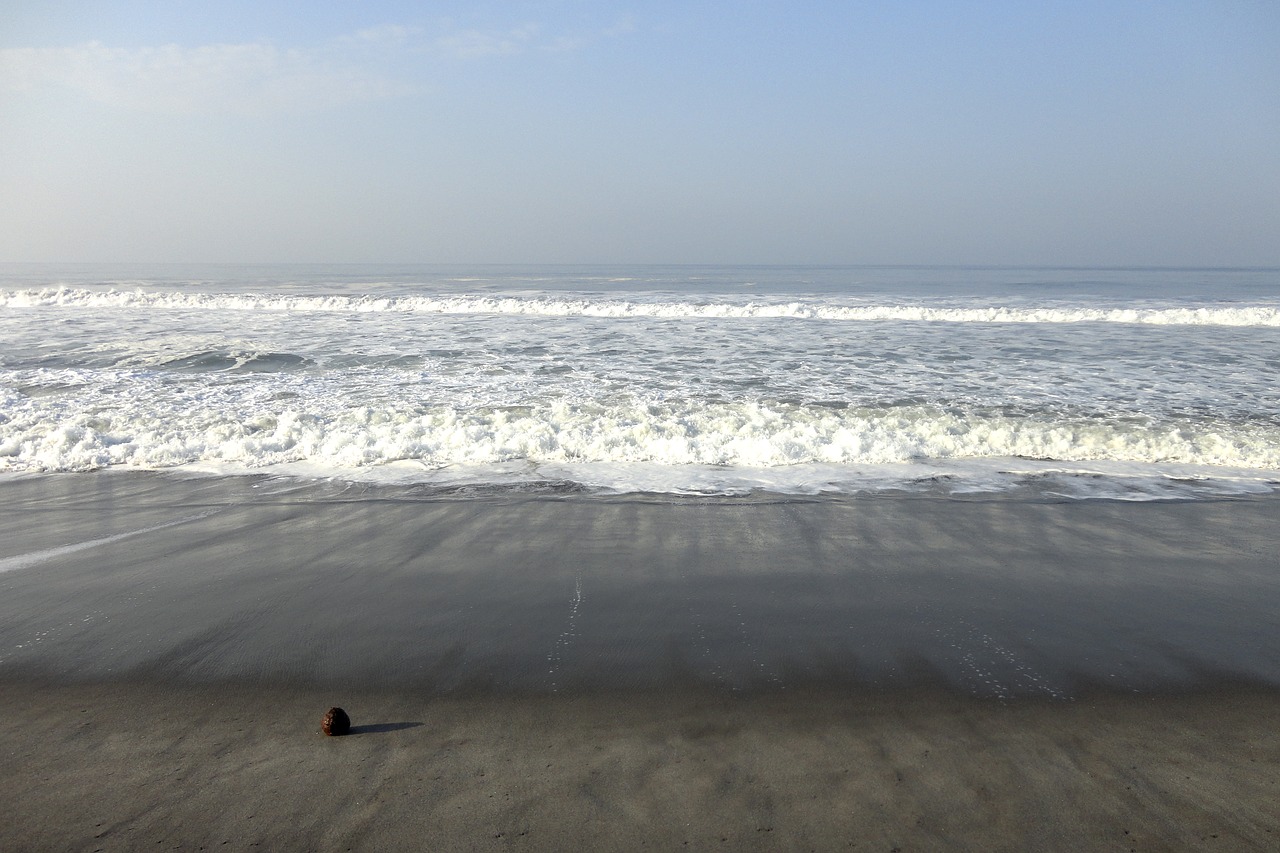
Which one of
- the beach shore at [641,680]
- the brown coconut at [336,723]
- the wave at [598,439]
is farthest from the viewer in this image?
the wave at [598,439]

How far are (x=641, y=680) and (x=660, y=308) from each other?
1031 inches

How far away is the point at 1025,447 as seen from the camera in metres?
8.83

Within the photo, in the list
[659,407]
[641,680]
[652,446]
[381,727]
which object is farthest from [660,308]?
[381,727]

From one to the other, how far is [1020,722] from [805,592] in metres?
1.65

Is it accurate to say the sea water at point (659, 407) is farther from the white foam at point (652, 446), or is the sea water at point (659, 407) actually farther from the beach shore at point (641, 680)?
the beach shore at point (641, 680)

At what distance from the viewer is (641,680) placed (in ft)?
12.5

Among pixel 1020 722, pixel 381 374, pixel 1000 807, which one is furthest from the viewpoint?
pixel 381 374

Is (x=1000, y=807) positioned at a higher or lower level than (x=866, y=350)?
lower

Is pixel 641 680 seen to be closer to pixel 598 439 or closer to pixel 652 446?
pixel 652 446

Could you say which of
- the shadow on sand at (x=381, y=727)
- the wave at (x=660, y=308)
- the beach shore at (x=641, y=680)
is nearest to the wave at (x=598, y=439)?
the beach shore at (x=641, y=680)

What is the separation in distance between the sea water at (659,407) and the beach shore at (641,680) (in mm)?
1599

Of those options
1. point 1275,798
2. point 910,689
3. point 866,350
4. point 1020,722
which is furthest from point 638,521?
point 866,350

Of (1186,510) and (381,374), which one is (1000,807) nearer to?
(1186,510)

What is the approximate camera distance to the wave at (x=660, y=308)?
25.7 m
